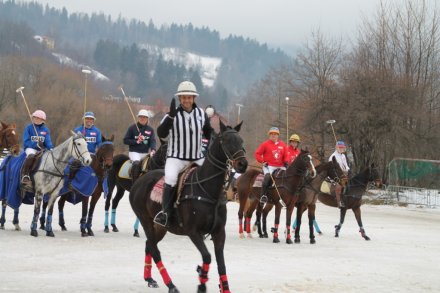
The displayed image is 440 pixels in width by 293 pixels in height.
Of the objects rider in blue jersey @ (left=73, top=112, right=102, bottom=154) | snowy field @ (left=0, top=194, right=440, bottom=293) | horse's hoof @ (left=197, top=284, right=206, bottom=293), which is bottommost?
snowy field @ (left=0, top=194, right=440, bottom=293)

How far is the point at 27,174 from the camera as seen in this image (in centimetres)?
1480

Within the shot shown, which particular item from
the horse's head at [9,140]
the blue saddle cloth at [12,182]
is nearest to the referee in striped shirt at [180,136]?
the horse's head at [9,140]

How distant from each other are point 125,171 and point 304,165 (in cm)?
453

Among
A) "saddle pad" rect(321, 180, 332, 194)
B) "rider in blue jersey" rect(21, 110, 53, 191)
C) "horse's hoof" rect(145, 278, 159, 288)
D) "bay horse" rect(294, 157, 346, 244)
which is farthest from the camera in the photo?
"saddle pad" rect(321, 180, 332, 194)

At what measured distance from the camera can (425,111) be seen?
39594mm

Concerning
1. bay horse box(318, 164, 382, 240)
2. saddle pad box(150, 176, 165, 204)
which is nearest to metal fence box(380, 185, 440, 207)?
bay horse box(318, 164, 382, 240)

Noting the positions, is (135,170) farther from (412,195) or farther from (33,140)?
(412,195)

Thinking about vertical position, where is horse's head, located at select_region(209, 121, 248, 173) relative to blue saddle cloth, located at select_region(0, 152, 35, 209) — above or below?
above

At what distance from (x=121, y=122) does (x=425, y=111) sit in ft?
182

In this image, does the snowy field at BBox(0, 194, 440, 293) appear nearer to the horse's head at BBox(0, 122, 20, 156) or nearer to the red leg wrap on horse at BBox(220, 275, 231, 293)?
the red leg wrap on horse at BBox(220, 275, 231, 293)

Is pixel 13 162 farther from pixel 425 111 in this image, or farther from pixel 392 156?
pixel 425 111

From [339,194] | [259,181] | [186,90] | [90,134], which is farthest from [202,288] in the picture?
[339,194]

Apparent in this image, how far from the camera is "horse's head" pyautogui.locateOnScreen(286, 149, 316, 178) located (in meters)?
16.1

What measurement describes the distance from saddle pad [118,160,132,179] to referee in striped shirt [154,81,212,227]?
7.04 metres
